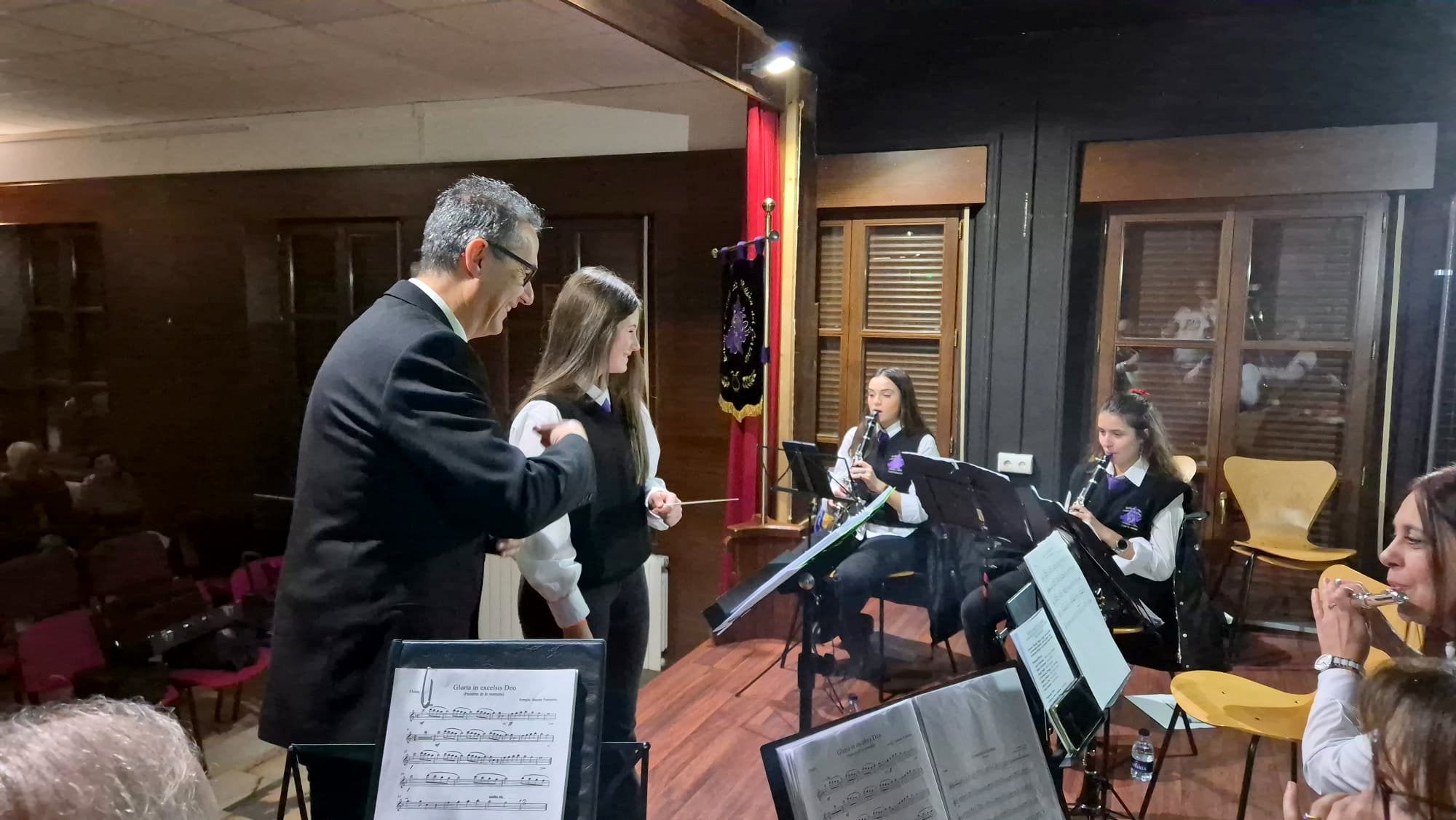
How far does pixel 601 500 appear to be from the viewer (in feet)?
5.78

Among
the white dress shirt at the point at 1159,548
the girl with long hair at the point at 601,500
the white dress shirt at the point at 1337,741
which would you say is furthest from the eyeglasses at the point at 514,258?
the white dress shirt at the point at 1159,548

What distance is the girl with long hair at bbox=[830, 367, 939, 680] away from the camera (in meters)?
3.12

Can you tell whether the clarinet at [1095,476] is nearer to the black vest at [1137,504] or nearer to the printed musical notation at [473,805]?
the black vest at [1137,504]

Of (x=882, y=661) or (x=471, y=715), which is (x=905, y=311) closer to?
(x=882, y=661)

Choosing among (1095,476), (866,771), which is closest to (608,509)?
(866,771)

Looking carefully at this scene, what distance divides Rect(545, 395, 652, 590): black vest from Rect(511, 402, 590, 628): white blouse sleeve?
0.20 feet

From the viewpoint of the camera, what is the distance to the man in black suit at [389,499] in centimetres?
123

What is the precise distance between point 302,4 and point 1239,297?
3.24m

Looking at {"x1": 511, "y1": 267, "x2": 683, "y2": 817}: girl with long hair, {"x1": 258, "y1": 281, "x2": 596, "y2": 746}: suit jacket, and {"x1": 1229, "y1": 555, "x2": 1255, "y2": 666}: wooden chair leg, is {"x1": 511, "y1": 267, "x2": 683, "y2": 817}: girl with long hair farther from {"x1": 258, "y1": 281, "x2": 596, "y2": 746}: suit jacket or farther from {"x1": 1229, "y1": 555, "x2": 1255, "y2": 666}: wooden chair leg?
{"x1": 1229, "y1": 555, "x2": 1255, "y2": 666}: wooden chair leg

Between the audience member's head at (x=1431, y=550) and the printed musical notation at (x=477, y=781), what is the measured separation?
156 cm

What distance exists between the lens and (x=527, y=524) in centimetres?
129

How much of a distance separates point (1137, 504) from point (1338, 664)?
1.25 metres

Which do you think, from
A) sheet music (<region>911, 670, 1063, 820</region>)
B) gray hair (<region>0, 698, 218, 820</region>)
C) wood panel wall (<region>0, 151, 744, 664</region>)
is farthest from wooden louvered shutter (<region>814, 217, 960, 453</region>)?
gray hair (<region>0, 698, 218, 820</region>)

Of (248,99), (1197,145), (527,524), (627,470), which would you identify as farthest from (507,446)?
(1197,145)
